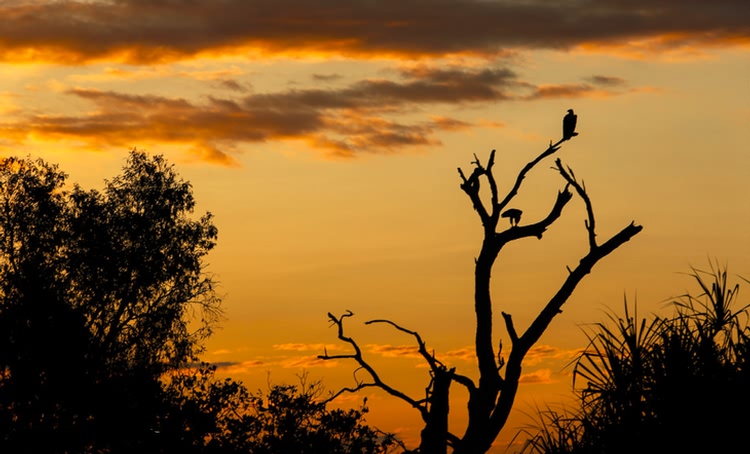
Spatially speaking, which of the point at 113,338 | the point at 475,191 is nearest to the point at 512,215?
the point at 475,191

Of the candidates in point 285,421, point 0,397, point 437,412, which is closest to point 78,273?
point 0,397

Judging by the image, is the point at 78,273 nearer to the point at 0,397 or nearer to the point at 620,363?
A: the point at 0,397

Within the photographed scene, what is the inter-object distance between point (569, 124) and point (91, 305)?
76.5 feet

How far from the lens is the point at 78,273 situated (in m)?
36.1

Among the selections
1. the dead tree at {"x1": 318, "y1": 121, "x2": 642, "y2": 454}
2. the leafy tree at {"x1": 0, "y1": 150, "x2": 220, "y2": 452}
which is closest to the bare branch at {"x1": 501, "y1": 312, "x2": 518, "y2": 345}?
the dead tree at {"x1": 318, "y1": 121, "x2": 642, "y2": 454}

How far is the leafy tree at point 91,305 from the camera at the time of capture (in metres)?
32.5

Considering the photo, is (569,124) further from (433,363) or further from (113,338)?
(113,338)

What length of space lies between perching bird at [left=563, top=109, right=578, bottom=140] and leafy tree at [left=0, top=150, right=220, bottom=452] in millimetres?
20649

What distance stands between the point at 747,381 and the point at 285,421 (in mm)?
27236

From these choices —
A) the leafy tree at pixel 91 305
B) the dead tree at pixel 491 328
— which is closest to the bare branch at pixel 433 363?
the dead tree at pixel 491 328

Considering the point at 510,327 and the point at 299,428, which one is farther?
the point at 299,428

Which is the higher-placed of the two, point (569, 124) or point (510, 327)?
point (569, 124)

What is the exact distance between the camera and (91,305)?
35.7 meters

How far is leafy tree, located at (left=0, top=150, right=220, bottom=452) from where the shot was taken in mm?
32531
